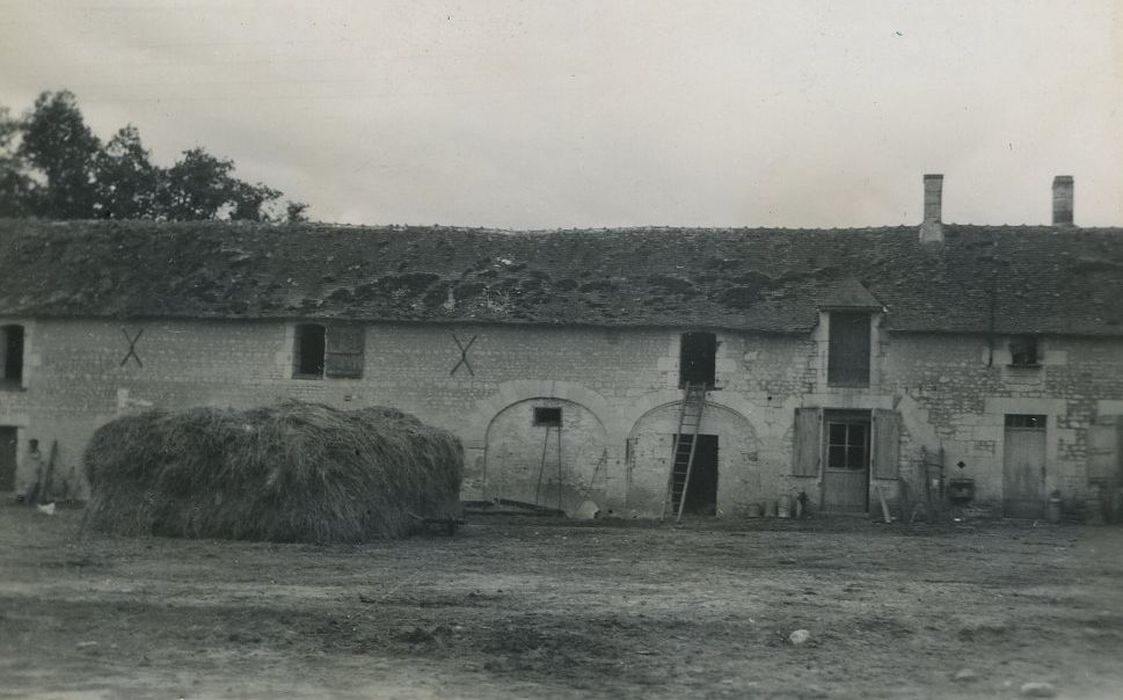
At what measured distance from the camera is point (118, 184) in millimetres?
34531

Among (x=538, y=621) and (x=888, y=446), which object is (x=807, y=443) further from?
(x=538, y=621)

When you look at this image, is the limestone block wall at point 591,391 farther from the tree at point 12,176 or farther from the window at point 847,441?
the tree at point 12,176

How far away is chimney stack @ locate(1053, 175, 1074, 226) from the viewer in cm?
2355

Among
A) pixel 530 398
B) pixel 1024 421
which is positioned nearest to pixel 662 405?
pixel 530 398

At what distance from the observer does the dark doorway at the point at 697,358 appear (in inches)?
843

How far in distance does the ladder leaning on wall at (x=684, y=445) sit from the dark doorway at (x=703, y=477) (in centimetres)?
8

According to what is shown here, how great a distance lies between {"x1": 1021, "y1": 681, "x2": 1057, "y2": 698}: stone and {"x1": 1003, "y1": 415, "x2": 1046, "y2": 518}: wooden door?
14783 millimetres

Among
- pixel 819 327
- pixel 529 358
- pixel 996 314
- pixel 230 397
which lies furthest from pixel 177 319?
pixel 996 314

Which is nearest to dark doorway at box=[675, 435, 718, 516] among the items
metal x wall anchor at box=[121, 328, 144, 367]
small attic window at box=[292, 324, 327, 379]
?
small attic window at box=[292, 324, 327, 379]

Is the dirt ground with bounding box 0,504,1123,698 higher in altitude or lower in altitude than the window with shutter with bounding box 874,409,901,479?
lower

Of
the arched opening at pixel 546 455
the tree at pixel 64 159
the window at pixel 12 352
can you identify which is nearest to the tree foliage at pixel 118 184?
the tree at pixel 64 159

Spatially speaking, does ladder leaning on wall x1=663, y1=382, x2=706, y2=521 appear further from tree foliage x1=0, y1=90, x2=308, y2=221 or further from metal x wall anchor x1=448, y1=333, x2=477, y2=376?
tree foliage x1=0, y1=90, x2=308, y2=221

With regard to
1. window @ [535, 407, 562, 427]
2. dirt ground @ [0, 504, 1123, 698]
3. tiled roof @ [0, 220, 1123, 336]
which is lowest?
dirt ground @ [0, 504, 1123, 698]

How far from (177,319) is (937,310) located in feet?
52.8
